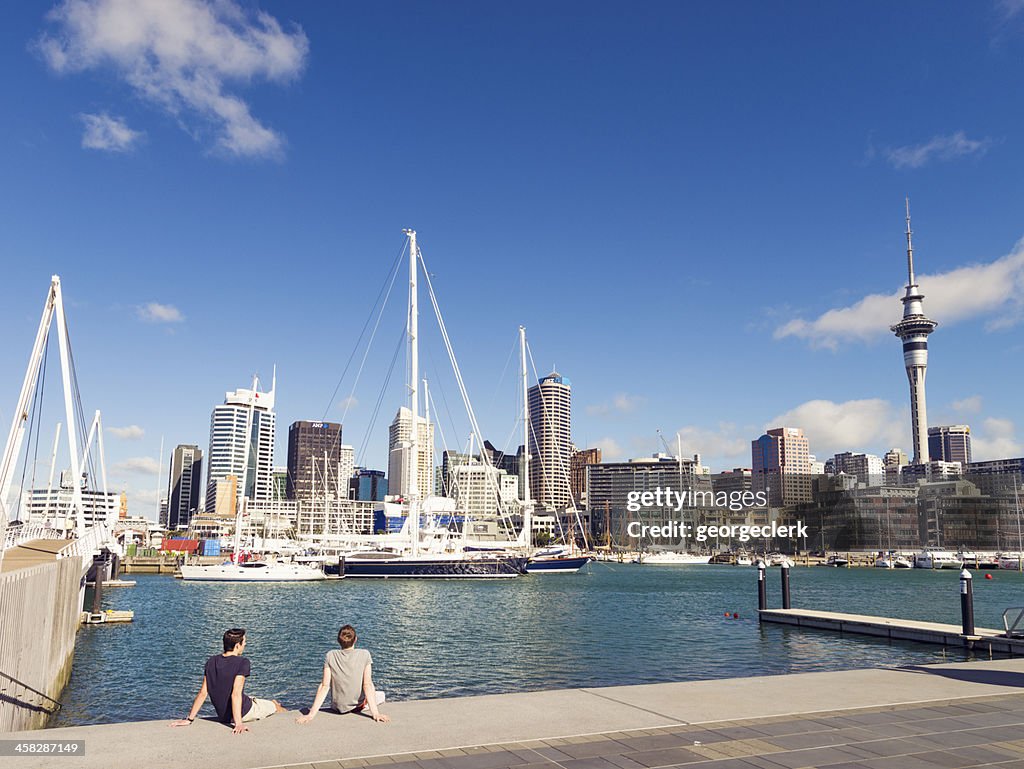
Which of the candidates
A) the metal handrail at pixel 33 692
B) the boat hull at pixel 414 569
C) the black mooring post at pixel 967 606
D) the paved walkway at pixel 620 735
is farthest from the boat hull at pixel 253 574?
the paved walkway at pixel 620 735

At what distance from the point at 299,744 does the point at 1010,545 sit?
228313 millimetres

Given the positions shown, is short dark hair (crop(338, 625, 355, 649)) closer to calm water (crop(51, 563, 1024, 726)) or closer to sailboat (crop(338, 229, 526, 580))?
calm water (crop(51, 563, 1024, 726))

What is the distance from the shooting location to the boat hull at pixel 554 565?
106781 millimetres

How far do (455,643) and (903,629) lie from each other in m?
19.5

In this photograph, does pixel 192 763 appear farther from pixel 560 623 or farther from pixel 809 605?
pixel 809 605

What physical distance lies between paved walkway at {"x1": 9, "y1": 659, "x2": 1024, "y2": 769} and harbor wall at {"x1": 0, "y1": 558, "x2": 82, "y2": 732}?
4334mm

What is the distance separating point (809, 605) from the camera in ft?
216

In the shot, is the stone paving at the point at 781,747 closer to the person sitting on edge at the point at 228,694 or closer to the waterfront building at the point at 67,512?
the person sitting on edge at the point at 228,694

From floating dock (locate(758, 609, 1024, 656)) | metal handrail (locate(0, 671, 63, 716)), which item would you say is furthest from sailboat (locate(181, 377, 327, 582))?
metal handrail (locate(0, 671, 63, 716))

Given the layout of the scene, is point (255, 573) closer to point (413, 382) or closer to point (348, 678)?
point (413, 382)

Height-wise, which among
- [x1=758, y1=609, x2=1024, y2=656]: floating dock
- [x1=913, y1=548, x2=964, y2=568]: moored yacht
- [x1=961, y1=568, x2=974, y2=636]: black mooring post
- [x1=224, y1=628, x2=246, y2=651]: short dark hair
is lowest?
[x1=913, y1=548, x2=964, y2=568]: moored yacht

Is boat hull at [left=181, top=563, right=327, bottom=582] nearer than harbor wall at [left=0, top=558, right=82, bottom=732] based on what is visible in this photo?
No

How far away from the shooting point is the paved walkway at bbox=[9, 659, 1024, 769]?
9500mm

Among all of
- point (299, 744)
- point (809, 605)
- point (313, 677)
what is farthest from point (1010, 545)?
point (299, 744)
